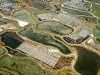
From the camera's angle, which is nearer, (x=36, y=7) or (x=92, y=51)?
(x=92, y=51)

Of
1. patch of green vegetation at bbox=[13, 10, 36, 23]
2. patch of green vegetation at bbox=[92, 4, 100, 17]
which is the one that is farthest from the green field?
patch of green vegetation at bbox=[13, 10, 36, 23]

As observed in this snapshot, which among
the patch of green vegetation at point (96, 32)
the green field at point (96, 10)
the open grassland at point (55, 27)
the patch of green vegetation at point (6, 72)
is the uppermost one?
the green field at point (96, 10)

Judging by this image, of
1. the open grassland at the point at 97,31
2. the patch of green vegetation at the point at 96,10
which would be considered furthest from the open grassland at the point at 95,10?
the open grassland at the point at 97,31

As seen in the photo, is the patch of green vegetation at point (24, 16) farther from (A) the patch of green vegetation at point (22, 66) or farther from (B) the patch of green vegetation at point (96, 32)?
(B) the patch of green vegetation at point (96, 32)

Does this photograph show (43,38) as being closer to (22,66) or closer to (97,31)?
(22,66)

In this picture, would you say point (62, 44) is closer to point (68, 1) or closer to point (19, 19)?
point (19, 19)

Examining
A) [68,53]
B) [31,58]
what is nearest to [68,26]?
[68,53]
